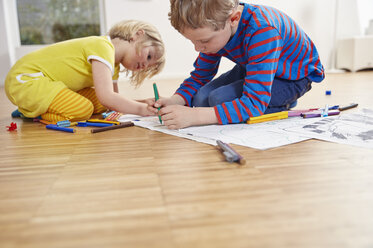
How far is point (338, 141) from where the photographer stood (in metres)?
0.74

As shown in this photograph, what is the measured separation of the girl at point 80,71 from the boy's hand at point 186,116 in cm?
16

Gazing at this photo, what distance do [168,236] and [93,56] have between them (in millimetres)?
826

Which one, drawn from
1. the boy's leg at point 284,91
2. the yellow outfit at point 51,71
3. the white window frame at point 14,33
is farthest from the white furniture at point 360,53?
the yellow outfit at point 51,71

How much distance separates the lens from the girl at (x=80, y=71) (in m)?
1.07

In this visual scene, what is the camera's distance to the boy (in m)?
0.81

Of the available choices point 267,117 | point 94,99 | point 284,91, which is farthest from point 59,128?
point 284,91

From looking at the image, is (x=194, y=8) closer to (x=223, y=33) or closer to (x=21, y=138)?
(x=223, y=33)

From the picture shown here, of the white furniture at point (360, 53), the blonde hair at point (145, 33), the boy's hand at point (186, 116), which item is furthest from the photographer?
the white furniture at point (360, 53)

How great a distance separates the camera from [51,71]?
1146mm

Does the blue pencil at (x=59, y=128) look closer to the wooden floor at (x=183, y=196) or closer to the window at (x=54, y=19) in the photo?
the wooden floor at (x=183, y=196)

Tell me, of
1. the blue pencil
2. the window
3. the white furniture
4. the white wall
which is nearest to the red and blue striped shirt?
the blue pencil

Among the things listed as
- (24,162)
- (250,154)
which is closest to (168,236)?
(250,154)

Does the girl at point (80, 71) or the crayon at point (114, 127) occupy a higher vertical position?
the girl at point (80, 71)

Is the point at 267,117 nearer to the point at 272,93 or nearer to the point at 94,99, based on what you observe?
the point at 272,93
